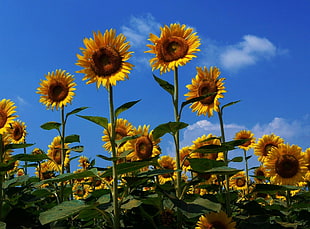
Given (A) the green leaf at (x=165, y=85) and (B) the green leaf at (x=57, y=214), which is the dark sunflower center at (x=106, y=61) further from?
(B) the green leaf at (x=57, y=214)

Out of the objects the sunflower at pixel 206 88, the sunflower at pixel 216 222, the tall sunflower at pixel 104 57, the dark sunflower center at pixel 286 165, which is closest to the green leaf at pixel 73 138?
the tall sunflower at pixel 104 57

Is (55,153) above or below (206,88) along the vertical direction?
below

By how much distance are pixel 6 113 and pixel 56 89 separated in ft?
2.69

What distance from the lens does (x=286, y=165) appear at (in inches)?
221

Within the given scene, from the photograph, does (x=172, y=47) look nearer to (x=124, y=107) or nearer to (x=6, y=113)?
(x=124, y=107)

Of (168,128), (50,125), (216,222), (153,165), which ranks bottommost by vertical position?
(216,222)

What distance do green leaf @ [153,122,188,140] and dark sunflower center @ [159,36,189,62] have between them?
3.63 ft

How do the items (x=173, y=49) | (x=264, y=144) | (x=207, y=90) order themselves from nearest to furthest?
(x=173, y=49) → (x=207, y=90) → (x=264, y=144)

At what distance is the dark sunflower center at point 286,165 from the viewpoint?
558 centimetres

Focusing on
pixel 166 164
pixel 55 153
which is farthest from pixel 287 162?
pixel 55 153

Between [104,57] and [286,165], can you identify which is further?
[286,165]

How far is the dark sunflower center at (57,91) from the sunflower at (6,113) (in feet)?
1.90

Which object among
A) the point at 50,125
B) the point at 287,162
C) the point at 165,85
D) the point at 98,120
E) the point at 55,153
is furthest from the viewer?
the point at 55,153

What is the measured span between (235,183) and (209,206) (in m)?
5.83
